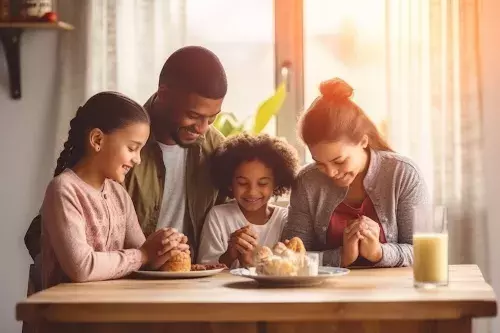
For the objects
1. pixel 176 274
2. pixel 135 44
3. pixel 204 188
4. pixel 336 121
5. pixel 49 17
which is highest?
pixel 49 17

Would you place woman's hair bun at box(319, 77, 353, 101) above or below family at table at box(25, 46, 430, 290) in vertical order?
above

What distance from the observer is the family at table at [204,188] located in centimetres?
238

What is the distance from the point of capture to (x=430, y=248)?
2.07 m

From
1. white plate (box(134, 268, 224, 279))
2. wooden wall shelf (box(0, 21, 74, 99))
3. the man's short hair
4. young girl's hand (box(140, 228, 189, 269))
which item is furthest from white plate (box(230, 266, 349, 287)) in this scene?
wooden wall shelf (box(0, 21, 74, 99))

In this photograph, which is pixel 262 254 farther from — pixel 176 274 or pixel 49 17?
pixel 49 17

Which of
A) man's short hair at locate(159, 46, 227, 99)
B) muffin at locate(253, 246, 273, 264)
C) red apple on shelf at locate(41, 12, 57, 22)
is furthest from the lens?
red apple on shelf at locate(41, 12, 57, 22)

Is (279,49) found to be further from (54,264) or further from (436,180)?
(54,264)

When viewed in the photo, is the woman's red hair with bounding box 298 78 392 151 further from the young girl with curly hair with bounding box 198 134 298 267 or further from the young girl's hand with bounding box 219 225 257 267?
the young girl's hand with bounding box 219 225 257 267

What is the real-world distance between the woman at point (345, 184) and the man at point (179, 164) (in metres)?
0.33

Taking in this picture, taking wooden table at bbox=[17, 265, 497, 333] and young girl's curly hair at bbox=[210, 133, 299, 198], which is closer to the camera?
wooden table at bbox=[17, 265, 497, 333]

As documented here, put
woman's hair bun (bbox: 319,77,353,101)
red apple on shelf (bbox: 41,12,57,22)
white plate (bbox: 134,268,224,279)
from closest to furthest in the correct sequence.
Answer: white plate (bbox: 134,268,224,279) → woman's hair bun (bbox: 319,77,353,101) → red apple on shelf (bbox: 41,12,57,22)

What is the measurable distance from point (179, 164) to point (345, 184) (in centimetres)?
58

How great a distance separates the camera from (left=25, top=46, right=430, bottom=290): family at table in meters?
2.38

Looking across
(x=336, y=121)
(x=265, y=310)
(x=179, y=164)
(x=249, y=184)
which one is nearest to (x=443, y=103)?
(x=336, y=121)
